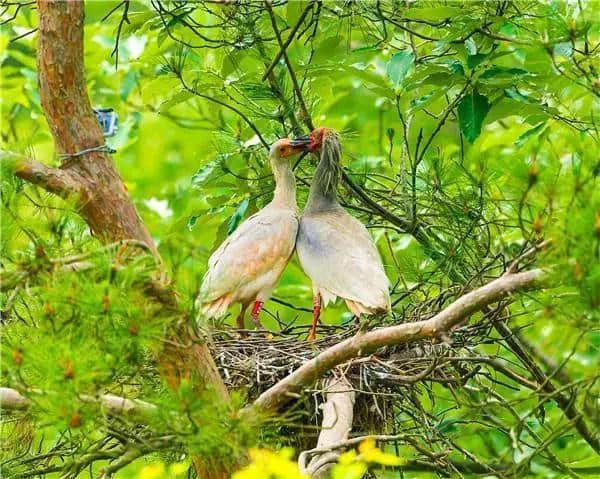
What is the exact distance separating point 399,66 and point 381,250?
2.04 meters

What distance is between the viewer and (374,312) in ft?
13.2

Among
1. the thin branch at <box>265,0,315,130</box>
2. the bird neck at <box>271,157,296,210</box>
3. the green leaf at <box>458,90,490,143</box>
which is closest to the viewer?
the thin branch at <box>265,0,315,130</box>

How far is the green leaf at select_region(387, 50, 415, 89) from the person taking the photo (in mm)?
4023

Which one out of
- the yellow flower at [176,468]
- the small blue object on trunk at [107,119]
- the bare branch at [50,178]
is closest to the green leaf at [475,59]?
the small blue object on trunk at [107,119]

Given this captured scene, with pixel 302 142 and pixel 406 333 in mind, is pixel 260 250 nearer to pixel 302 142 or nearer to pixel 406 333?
pixel 302 142

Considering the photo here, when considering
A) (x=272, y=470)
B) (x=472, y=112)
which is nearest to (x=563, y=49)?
(x=472, y=112)

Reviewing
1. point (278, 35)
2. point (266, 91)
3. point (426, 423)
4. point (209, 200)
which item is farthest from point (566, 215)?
point (209, 200)

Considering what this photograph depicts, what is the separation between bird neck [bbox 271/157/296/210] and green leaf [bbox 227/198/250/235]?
15 centimetres

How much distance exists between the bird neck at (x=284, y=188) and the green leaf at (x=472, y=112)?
0.96 m

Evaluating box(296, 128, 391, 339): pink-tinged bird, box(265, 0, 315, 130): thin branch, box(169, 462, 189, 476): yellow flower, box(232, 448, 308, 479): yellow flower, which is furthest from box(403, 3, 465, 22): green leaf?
box(232, 448, 308, 479): yellow flower

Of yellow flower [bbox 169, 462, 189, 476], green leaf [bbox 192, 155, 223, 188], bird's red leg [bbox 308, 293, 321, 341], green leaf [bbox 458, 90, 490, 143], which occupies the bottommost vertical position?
yellow flower [bbox 169, 462, 189, 476]

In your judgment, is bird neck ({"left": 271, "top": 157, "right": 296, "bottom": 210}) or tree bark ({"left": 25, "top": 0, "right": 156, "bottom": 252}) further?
bird neck ({"left": 271, "top": 157, "right": 296, "bottom": 210})

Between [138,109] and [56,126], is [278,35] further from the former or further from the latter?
[138,109]

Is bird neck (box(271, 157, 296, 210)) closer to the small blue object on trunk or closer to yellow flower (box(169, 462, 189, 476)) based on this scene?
the small blue object on trunk
